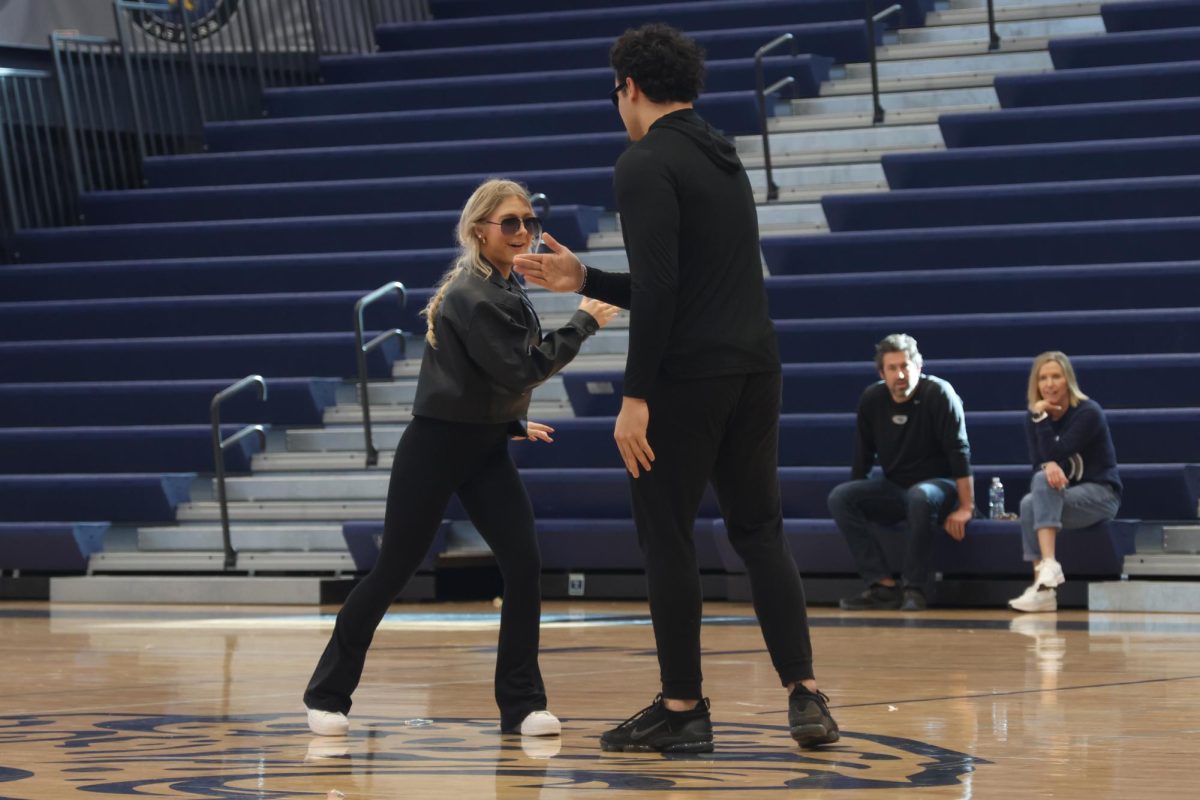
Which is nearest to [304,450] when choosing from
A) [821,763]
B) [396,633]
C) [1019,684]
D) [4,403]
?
[4,403]

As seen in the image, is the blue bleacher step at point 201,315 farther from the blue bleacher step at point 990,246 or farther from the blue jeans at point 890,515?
the blue jeans at point 890,515

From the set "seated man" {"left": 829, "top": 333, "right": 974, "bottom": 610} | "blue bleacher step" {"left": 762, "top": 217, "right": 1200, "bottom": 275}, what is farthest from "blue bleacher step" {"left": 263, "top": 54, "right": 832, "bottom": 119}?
"seated man" {"left": 829, "top": 333, "right": 974, "bottom": 610}

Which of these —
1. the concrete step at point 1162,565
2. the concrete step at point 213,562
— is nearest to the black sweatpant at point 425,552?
the concrete step at point 1162,565

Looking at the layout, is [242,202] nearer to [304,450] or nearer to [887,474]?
[304,450]

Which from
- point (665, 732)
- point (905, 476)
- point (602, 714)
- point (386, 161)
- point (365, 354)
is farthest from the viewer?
point (386, 161)

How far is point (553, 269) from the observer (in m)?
3.83

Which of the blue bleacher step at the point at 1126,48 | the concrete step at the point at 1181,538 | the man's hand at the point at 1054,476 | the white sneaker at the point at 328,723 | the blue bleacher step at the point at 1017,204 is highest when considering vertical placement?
the blue bleacher step at the point at 1126,48

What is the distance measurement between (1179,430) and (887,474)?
4.12ft

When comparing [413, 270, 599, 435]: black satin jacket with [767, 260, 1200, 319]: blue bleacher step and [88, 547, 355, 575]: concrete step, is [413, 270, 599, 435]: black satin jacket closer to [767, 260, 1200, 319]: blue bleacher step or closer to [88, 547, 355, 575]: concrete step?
[88, 547, 355, 575]: concrete step

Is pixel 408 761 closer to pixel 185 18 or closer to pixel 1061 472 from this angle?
pixel 1061 472

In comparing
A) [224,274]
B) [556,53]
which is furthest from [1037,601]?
[556,53]

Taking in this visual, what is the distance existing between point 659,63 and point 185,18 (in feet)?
32.6

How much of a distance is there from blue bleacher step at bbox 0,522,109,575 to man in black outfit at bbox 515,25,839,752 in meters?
6.24

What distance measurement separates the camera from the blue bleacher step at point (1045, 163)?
9891 mm
